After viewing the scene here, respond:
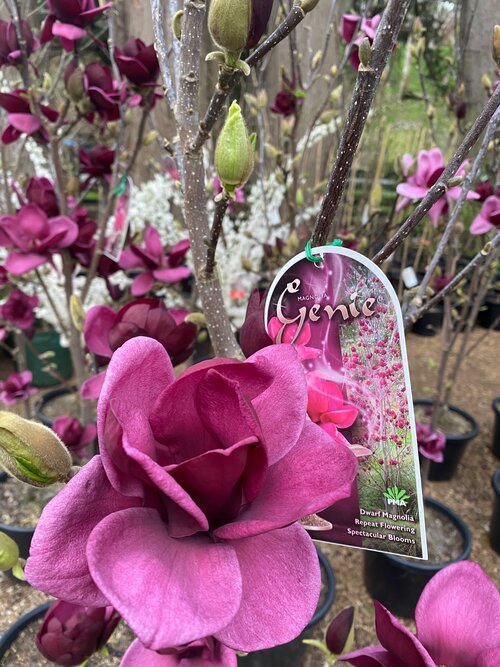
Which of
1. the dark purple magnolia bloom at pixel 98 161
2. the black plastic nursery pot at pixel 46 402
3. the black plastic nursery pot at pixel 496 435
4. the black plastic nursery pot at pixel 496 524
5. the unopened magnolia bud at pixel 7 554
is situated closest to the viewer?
the unopened magnolia bud at pixel 7 554

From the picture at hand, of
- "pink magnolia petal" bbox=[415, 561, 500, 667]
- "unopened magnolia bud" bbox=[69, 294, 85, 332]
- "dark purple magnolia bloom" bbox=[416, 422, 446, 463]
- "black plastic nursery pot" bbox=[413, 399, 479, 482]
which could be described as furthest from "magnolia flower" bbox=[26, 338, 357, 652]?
"black plastic nursery pot" bbox=[413, 399, 479, 482]

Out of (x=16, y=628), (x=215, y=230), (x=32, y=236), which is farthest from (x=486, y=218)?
(x=16, y=628)

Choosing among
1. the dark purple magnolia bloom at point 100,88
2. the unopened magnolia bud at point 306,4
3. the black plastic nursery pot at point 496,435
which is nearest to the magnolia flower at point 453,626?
the unopened magnolia bud at point 306,4

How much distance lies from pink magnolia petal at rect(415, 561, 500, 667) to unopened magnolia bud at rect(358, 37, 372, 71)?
0.36 metres

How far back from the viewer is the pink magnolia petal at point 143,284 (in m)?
0.93

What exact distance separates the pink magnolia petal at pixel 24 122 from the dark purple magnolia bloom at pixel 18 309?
1.21ft

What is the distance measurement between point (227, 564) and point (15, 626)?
2.45ft

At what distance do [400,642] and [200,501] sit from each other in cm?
16

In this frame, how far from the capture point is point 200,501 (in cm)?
32

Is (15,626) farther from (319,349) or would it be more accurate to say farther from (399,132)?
(399,132)

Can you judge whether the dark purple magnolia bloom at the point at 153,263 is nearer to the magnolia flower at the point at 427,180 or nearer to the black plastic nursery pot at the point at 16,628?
the magnolia flower at the point at 427,180

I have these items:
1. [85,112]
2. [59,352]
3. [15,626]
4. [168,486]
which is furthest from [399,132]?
[168,486]

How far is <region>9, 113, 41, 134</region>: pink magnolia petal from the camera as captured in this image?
93cm

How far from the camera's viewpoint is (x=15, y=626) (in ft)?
2.82
